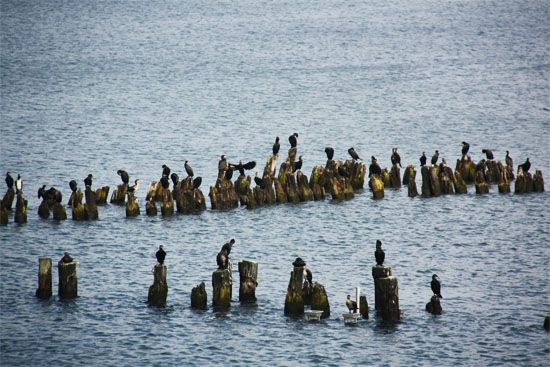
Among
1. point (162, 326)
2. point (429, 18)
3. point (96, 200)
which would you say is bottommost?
point (162, 326)

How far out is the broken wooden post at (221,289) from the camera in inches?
1654

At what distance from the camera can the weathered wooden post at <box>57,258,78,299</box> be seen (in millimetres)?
42875

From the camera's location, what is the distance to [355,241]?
52281mm

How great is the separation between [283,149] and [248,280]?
105 ft

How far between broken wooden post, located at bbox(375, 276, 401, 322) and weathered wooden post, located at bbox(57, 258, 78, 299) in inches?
387

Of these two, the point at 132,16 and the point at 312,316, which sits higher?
the point at 132,16

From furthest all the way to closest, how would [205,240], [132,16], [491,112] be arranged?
1. [132,16]
2. [491,112]
3. [205,240]

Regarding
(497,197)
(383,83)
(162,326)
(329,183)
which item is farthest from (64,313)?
(383,83)

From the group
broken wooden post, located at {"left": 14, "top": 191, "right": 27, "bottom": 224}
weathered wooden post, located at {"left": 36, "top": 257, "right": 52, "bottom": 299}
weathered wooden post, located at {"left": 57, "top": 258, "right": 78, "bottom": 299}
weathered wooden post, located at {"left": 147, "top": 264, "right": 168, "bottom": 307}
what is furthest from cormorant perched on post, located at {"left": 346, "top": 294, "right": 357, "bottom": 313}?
broken wooden post, located at {"left": 14, "top": 191, "right": 27, "bottom": 224}

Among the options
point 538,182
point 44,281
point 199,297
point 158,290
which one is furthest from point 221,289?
point 538,182

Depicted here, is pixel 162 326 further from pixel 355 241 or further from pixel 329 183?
pixel 329 183

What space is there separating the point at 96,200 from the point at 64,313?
573 inches

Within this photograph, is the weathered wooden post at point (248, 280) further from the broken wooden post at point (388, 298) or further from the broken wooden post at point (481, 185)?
the broken wooden post at point (481, 185)

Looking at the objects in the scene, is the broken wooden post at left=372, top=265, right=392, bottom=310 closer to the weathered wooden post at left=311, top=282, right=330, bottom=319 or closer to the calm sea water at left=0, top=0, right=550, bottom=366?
the calm sea water at left=0, top=0, right=550, bottom=366
